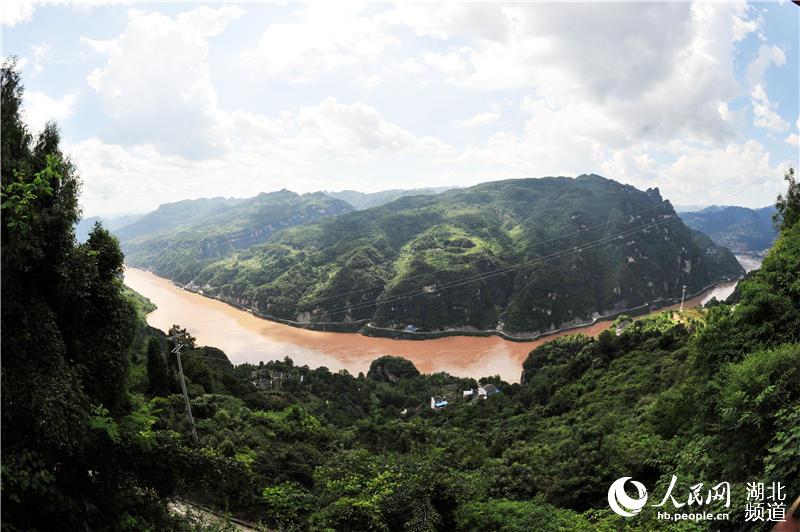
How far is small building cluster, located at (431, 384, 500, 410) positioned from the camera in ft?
126

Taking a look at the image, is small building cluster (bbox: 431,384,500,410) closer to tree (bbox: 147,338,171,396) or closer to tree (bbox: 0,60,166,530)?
tree (bbox: 147,338,171,396)

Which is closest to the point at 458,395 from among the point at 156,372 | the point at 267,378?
the point at 267,378

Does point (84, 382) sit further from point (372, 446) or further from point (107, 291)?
point (372, 446)

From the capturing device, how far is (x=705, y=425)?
850 cm

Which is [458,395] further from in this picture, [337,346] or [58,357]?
[58,357]

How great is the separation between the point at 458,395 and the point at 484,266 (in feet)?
159

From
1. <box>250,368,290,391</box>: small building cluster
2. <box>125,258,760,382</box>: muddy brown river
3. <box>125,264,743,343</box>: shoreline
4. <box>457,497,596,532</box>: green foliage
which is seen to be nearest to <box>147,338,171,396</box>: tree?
<box>457,497,596,532</box>: green foliage

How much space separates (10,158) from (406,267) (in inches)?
3207

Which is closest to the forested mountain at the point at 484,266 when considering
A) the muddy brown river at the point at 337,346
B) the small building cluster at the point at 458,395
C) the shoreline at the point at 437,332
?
the shoreline at the point at 437,332

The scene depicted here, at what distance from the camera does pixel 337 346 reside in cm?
6756

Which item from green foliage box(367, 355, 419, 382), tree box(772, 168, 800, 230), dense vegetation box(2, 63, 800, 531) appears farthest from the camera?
green foliage box(367, 355, 419, 382)

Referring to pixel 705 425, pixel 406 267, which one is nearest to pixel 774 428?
pixel 705 425

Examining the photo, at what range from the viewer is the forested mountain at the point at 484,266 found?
76.6 meters

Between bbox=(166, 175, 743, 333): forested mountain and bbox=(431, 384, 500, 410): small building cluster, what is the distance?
28.7 metres
